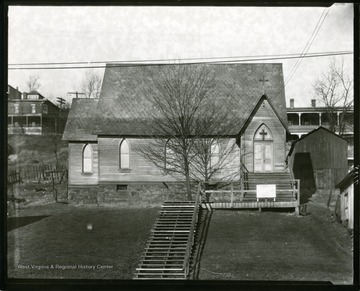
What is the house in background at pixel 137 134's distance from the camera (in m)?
15.3

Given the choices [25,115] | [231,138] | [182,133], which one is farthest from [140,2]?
[231,138]

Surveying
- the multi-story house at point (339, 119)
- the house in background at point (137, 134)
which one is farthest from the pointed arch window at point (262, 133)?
the multi-story house at point (339, 119)

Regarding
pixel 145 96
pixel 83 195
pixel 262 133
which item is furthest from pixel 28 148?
pixel 262 133

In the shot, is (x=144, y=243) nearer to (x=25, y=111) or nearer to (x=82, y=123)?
(x=25, y=111)

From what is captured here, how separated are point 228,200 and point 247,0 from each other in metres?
11.0

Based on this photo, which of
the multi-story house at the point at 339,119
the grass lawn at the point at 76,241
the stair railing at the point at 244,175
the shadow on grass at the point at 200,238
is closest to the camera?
the grass lawn at the point at 76,241

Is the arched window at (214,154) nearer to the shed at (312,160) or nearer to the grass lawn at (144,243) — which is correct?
the grass lawn at (144,243)

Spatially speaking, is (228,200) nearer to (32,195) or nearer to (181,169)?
(181,169)

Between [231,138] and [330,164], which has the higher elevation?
[231,138]

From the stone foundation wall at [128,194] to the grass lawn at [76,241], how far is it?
1.60 m

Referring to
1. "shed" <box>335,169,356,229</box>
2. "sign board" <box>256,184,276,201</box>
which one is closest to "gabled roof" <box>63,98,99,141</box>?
"sign board" <box>256,184,276,201</box>

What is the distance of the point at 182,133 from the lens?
1430 centimetres

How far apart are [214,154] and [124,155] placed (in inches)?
169

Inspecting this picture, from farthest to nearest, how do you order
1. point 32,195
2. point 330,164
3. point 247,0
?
point 330,164
point 32,195
point 247,0
